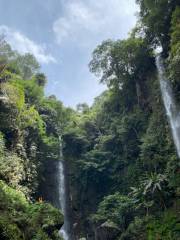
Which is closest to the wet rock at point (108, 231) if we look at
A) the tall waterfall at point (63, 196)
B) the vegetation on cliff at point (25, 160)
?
the tall waterfall at point (63, 196)

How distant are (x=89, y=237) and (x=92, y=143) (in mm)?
8829

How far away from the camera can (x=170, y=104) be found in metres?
20.0

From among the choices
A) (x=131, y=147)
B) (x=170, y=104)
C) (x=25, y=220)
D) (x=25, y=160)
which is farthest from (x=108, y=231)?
(x=170, y=104)

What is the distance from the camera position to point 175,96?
19906mm

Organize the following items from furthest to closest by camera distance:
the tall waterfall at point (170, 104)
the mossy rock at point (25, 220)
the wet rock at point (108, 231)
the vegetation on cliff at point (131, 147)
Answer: the tall waterfall at point (170, 104) < the wet rock at point (108, 231) < the vegetation on cliff at point (131, 147) < the mossy rock at point (25, 220)

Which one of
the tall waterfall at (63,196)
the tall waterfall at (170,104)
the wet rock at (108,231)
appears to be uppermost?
the tall waterfall at (170,104)

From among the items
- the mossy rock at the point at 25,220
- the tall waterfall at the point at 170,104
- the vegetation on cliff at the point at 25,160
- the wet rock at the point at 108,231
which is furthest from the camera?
the tall waterfall at the point at 170,104

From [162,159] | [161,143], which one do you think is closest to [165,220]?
[162,159]

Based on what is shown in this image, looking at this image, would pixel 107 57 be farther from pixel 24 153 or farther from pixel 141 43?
pixel 24 153

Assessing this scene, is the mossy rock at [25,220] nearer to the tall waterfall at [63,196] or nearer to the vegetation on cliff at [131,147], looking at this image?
the vegetation on cliff at [131,147]

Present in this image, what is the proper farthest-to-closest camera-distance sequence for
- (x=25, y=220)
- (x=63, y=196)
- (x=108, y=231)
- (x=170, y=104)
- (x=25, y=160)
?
1. (x=63, y=196)
2. (x=170, y=104)
3. (x=25, y=160)
4. (x=108, y=231)
5. (x=25, y=220)

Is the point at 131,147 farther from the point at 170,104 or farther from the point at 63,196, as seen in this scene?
the point at 63,196

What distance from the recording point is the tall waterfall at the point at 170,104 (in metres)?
17.9

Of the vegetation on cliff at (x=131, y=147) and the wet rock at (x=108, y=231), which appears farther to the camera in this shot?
the wet rock at (x=108, y=231)
